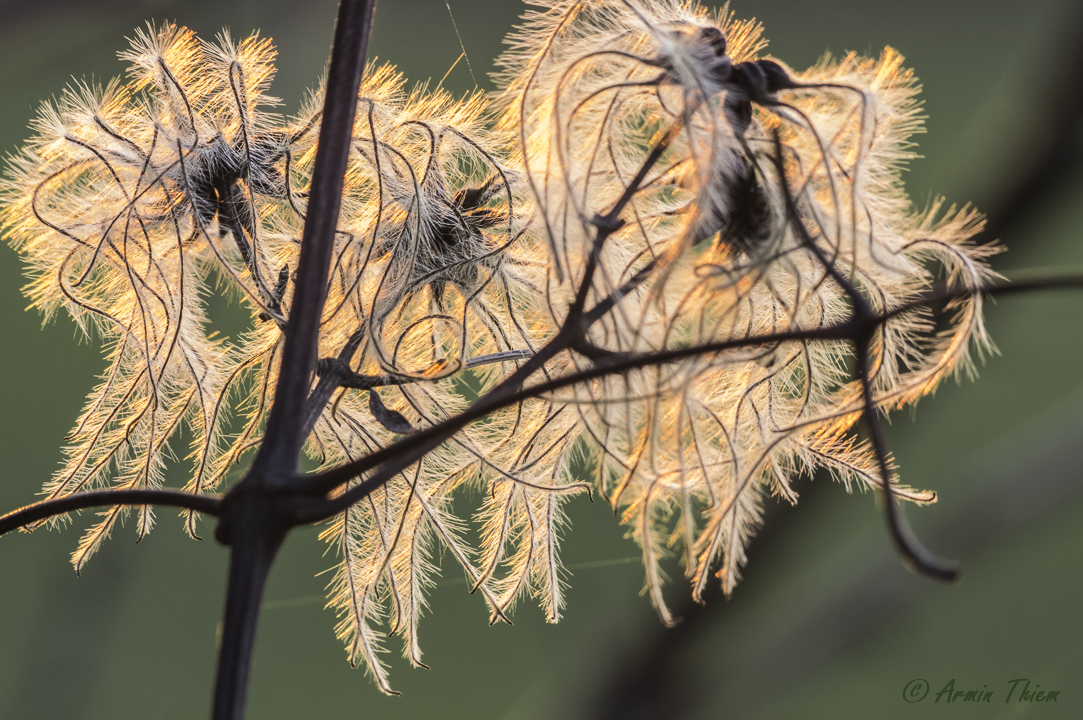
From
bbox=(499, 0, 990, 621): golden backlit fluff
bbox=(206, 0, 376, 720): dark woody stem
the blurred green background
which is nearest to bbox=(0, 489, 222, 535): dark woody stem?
bbox=(206, 0, 376, 720): dark woody stem

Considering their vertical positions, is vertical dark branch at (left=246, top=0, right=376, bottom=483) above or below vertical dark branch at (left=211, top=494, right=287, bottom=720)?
above

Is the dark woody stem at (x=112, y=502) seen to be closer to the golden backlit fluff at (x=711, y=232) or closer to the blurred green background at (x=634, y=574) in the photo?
the golden backlit fluff at (x=711, y=232)

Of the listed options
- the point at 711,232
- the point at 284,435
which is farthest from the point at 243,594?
the point at 711,232

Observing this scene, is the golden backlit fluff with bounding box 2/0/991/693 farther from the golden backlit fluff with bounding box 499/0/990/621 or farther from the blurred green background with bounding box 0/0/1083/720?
the blurred green background with bounding box 0/0/1083/720

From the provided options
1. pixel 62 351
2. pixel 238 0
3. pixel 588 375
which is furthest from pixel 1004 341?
pixel 62 351

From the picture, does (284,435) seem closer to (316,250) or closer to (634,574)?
(316,250)

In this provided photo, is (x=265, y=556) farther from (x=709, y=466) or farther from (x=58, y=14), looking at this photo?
(x=58, y=14)
